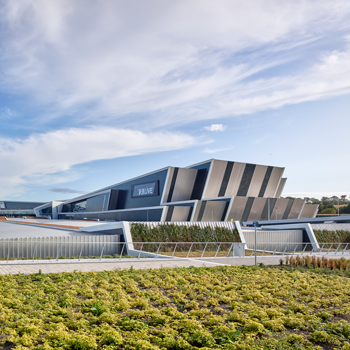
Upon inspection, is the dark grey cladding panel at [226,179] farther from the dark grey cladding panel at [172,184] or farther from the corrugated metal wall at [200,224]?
the corrugated metal wall at [200,224]

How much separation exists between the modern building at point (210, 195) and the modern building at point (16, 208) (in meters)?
52.9

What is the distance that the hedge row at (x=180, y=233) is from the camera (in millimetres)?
22203

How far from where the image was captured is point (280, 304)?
807 cm

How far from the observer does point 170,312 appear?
22.8 feet

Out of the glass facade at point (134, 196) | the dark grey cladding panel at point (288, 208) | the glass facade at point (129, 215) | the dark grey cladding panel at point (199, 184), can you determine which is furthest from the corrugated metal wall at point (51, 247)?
the dark grey cladding panel at point (288, 208)

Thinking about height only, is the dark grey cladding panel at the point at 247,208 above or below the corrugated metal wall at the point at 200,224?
above

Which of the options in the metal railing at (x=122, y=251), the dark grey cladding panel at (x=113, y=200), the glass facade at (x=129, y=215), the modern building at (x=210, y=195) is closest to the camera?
the metal railing at (x=122, y=251)

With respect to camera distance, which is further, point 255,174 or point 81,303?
point 255,174

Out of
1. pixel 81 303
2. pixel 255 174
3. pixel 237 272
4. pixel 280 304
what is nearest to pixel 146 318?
pixel 81 303

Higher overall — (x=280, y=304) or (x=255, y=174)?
(x=255, y=174)

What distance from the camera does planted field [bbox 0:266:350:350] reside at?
541cm

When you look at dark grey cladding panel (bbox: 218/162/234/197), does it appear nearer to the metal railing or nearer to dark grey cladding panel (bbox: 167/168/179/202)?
dark grey cladding panel (bbox: 167/168/179/202)

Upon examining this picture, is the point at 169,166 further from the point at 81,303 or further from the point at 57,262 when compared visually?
the point at 81,303

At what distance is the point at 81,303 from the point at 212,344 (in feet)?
11.5
